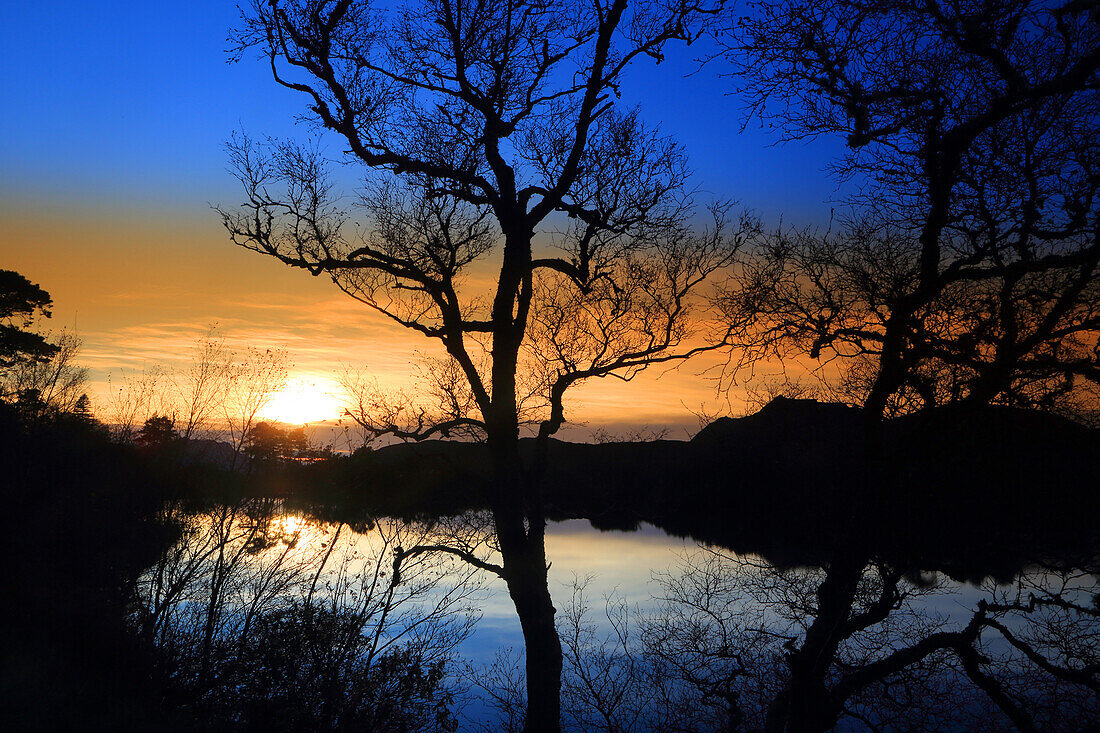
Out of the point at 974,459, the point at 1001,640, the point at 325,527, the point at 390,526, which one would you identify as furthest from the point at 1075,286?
the point at 1001,640

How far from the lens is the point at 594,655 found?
48.0 ft

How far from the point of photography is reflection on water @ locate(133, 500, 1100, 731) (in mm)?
7695

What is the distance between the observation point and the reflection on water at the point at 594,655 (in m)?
7.70

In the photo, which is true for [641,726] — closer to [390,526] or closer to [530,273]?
[390,526]

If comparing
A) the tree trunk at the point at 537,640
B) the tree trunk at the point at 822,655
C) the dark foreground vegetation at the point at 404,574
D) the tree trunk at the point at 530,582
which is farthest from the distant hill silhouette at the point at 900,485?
the tree trunk at the point at 537,640

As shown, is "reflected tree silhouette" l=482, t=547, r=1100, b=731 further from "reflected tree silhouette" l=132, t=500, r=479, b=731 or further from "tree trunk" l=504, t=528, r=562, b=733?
"reflected tree silhouette" l=132, t=500, r=479, b=731

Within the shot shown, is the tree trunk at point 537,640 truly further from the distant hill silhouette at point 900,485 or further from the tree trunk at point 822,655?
the tree trunk at point 822,655

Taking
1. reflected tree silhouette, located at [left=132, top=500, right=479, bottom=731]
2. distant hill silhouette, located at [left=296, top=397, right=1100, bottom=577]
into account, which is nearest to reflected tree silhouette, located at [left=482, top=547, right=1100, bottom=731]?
distant hill silhouette, located at [left=296, top=397, right=1100, bottom=577]

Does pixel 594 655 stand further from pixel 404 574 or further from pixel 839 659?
pixel 839 659

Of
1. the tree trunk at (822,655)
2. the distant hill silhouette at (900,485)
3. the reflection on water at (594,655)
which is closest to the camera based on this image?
the distant hill silhouette at (900,485)

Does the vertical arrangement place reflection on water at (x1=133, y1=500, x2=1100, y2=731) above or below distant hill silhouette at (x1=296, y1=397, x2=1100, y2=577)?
below


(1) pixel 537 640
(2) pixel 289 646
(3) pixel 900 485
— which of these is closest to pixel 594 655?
(1) pixel 537 640

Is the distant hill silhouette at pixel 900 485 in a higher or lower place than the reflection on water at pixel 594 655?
higher

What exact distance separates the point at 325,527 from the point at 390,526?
109cm
